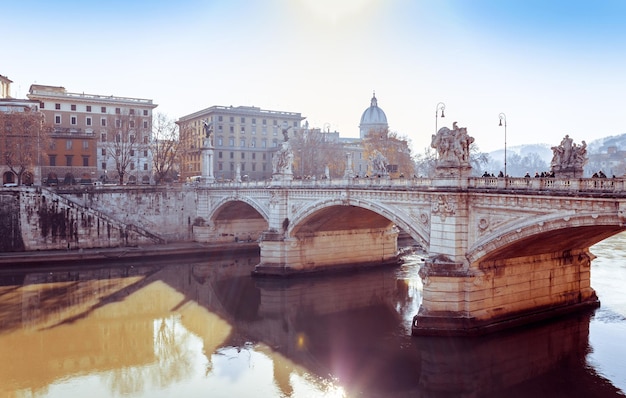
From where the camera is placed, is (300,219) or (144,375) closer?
(144,375)

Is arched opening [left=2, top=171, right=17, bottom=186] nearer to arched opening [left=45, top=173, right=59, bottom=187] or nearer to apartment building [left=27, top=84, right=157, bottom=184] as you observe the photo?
arched opening [left=45, top=173, right=59, bottom=187]

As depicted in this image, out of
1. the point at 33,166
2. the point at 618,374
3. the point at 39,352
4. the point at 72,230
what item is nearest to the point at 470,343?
the point at 618,374

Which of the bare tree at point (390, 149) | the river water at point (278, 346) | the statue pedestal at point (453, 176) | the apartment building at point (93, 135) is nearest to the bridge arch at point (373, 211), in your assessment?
the statue pedestal at point (453, 176)

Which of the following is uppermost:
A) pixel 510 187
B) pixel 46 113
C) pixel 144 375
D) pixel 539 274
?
pixel 46 113

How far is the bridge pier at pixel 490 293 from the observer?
839 inches

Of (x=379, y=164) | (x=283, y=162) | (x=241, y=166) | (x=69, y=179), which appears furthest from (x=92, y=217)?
(x=241, y=166)

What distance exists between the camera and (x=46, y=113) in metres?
58.4

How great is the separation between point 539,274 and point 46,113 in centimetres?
5317

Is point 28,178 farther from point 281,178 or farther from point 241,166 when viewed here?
point 241,166

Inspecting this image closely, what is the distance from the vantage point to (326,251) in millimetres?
35531

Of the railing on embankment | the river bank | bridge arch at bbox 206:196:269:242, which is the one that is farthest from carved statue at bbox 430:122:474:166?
the river bank

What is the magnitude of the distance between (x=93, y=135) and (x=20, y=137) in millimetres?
10631

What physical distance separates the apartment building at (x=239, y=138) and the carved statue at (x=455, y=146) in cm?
5368

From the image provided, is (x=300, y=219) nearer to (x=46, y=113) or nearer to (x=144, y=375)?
(x=144, y=375)
